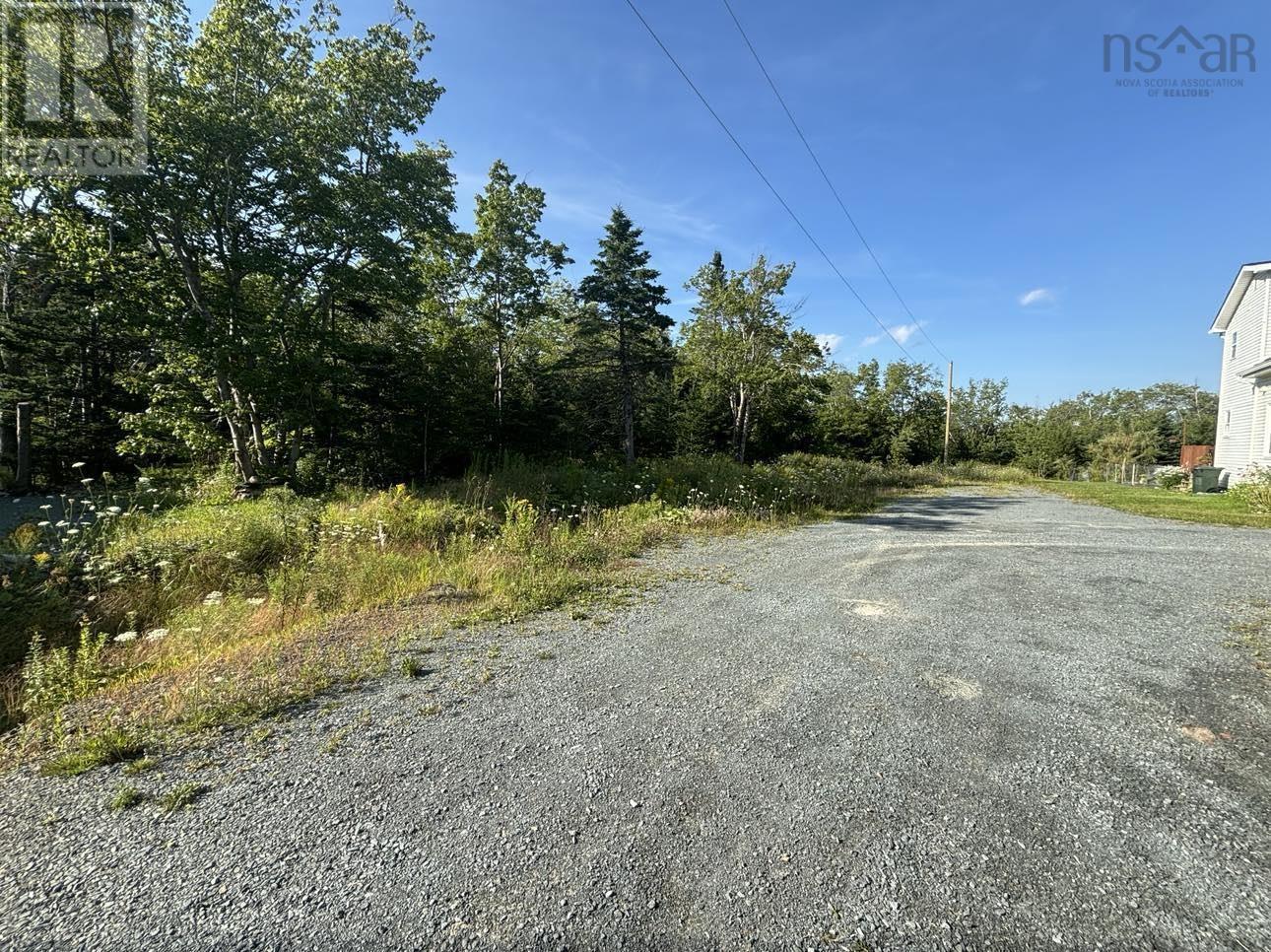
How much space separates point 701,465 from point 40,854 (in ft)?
37.8

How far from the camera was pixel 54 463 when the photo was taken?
512 inches

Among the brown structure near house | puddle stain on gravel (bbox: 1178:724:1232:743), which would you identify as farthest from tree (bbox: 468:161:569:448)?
the brown structure near house

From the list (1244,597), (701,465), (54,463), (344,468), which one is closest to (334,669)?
(1244,597)

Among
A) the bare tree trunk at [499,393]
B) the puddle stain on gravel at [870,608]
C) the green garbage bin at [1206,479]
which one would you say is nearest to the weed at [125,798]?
the puddle stain on gravel at [870,608]

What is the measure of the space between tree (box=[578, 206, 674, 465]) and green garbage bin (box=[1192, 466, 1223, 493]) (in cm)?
1702

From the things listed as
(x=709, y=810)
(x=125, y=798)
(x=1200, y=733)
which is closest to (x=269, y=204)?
(x=125, y=798)

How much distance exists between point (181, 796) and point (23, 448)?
561 inches

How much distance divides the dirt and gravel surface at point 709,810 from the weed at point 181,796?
0.14ft

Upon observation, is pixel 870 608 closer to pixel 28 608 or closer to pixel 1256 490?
pixel 28 608

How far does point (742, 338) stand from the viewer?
18.2 metres

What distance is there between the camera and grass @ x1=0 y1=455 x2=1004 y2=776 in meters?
2.76

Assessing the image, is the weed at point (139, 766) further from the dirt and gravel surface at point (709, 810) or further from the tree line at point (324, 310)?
the tree line at point (324, 310)

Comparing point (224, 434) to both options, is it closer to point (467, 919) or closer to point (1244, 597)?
point (467, 919)

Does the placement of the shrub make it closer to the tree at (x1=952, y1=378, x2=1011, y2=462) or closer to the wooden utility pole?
the wooden utility pole
